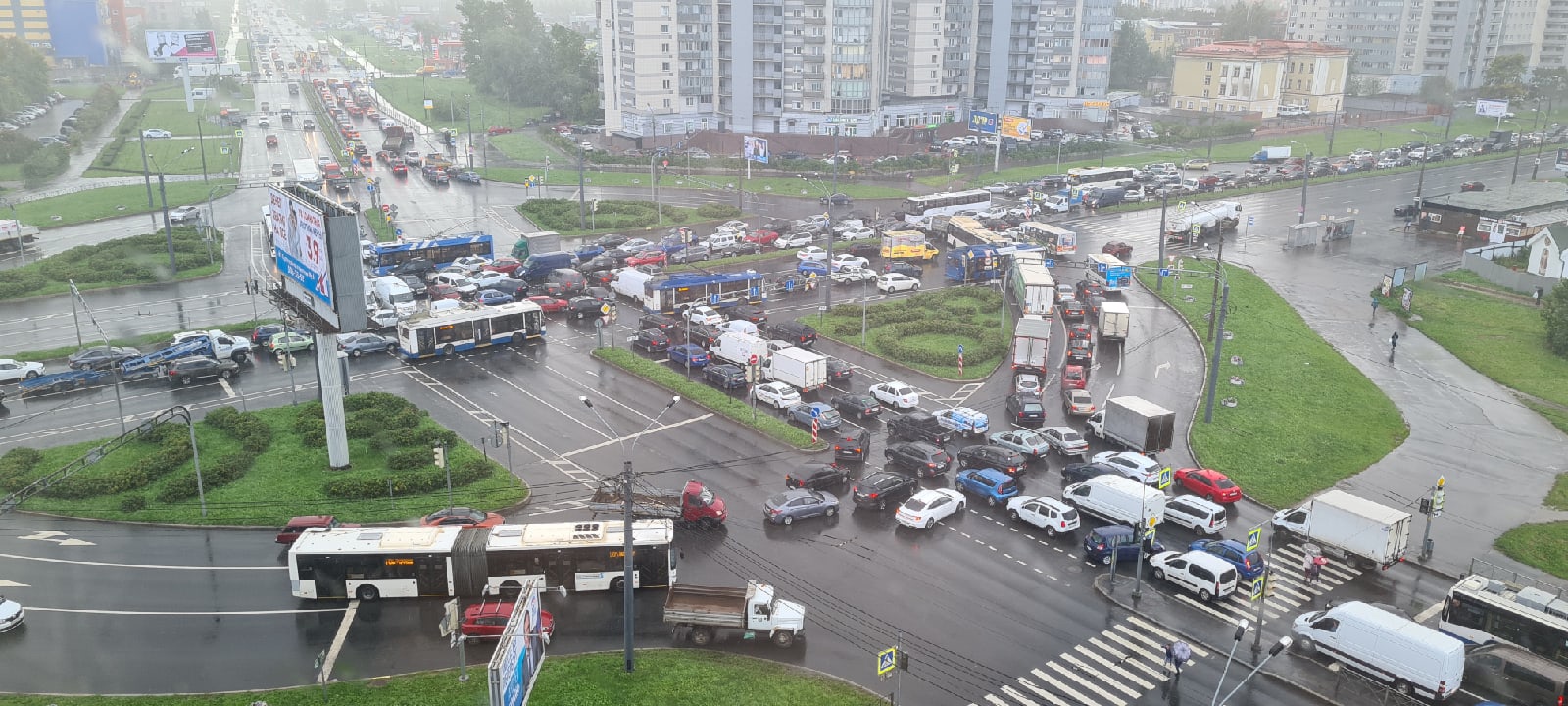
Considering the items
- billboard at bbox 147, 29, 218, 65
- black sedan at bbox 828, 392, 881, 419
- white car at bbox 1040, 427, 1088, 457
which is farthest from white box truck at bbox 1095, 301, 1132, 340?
billboard at bbox 147, 29, 218, 65

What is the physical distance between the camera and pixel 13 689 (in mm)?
30656

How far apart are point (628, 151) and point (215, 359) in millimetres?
77419

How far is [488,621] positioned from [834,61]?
347 feet

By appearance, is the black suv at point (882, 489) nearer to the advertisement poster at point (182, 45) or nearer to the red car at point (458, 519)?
the red car at point (458, 519)

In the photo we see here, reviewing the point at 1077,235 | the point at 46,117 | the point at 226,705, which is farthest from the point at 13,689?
the point at 46,117

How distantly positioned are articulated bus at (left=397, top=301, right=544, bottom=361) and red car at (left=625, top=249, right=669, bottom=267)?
51.5 ft

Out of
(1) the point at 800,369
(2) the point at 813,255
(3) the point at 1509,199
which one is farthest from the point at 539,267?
(3) the point at 1509,199

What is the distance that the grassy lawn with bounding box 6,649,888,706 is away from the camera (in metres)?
30.0

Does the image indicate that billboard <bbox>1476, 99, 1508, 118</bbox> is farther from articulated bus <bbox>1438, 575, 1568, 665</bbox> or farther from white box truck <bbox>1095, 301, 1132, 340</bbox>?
articulated bus <bbox>1438, 575, 1568, 665</bbox>

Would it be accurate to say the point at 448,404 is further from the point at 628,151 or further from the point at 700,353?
the point at 628,151

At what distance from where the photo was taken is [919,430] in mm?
50125

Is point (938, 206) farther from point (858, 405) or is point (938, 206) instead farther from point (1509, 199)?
point (1509, 199)

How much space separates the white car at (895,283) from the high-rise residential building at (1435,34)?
149 metres

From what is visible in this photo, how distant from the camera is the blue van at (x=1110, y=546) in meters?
38.5
